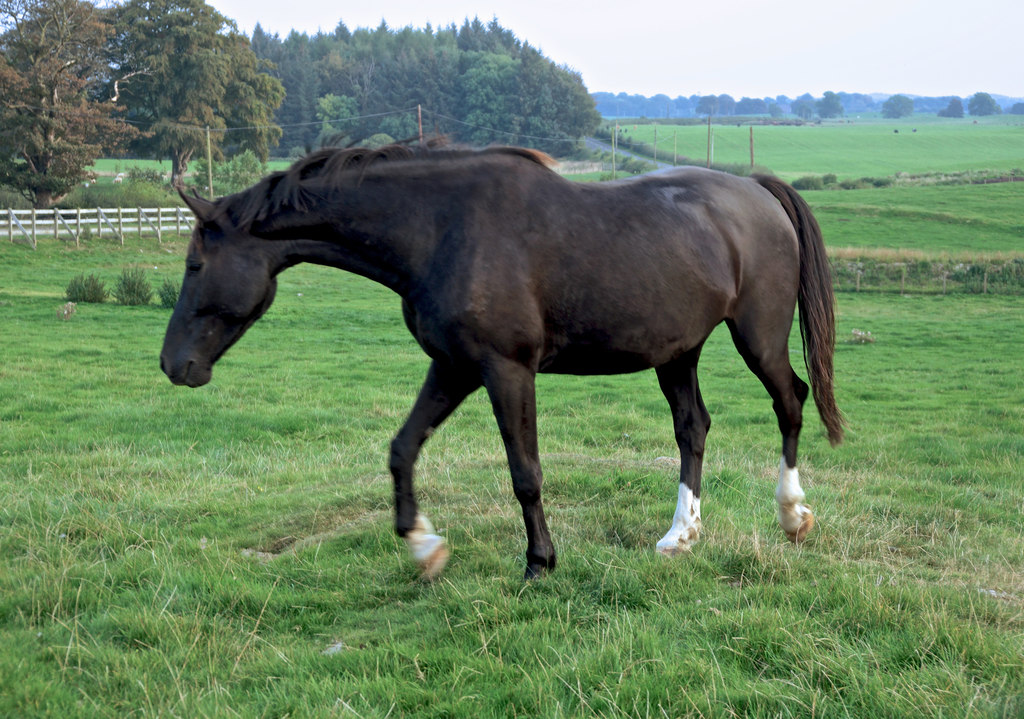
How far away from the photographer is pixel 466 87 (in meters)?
102

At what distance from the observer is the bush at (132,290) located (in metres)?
23.7

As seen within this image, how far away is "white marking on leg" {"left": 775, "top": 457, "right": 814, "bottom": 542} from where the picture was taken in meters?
5.37

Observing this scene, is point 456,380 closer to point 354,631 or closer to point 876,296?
point 354,631

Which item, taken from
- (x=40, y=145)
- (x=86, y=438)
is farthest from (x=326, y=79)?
(x=86, y=438)

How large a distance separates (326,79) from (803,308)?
108m

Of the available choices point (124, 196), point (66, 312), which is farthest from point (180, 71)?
point (66, 312)

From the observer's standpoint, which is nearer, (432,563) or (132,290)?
(432,563)

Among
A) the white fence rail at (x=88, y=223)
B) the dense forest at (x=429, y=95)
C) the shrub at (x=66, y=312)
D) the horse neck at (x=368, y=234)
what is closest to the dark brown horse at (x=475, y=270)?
the horse neck at (x=368, y=234)

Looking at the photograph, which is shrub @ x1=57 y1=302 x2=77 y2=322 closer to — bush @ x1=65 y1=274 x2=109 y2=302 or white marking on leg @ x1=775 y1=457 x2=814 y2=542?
bush @ x1=65 y1=274 x2=109 y2=302

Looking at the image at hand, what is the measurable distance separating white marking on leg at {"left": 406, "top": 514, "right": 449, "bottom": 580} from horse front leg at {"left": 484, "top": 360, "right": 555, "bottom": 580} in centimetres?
47

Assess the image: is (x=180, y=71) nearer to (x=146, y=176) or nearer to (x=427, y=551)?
(x=146, y=176)

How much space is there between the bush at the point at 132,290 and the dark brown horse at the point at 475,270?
68.1ft

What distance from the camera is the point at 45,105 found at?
4125 centimetres

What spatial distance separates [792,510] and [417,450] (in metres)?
2.36
